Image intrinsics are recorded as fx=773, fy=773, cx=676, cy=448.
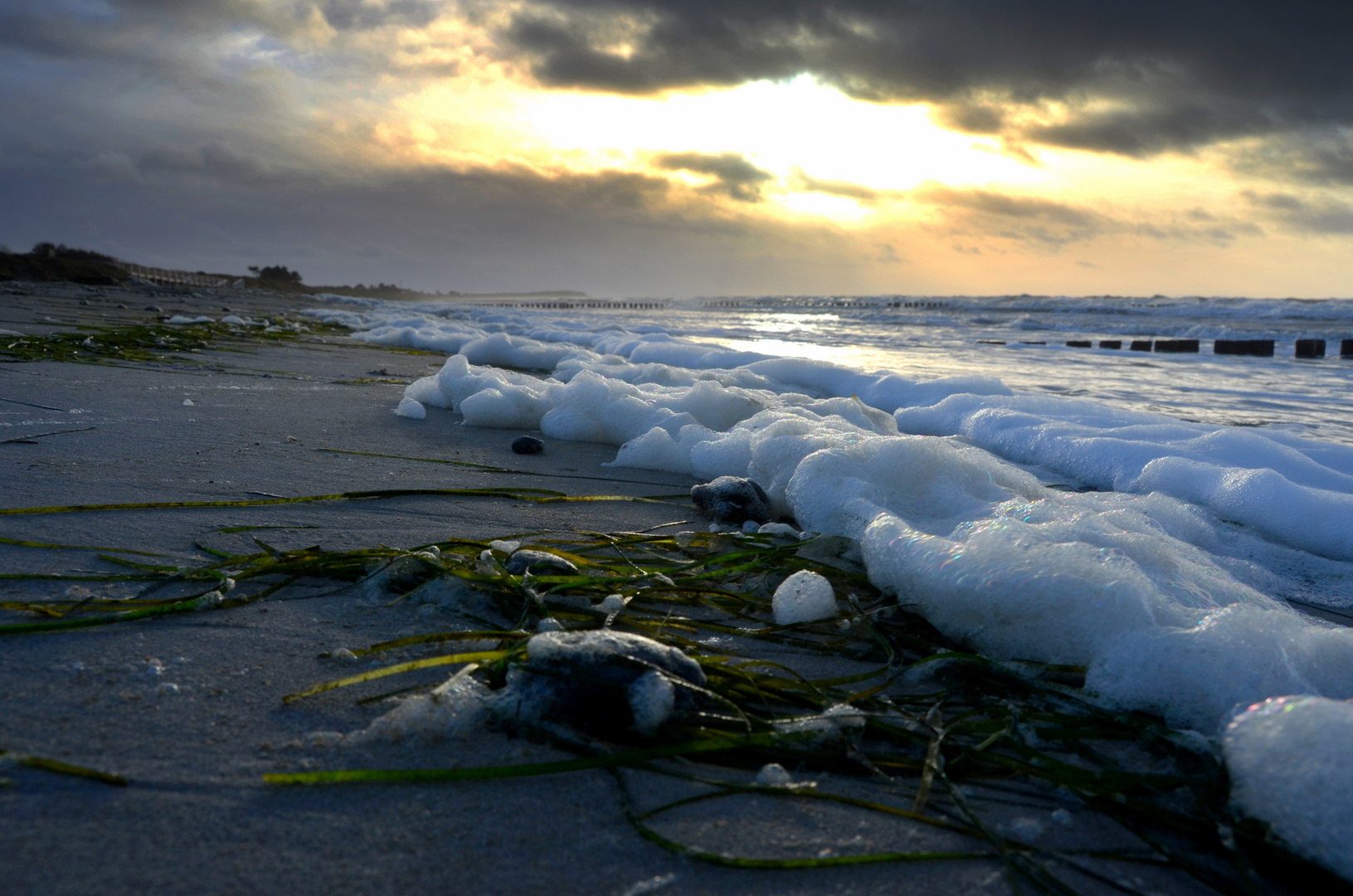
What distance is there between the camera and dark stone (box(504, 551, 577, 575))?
5.89 ft

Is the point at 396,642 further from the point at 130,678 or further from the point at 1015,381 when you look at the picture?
the point at 1015,381

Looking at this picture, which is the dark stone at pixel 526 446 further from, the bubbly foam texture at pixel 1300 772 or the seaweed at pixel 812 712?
the bubbly foam texture at pixel 1300 772

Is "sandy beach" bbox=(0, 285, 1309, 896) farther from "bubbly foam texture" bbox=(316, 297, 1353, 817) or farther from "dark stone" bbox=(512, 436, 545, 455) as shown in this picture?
"dark stone" bbox=(512, 436, 545, 455)

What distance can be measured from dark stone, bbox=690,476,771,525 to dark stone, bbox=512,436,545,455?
1.03m

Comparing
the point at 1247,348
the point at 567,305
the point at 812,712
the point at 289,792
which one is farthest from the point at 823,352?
the point at 567,305

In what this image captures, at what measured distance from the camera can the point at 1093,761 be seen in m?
1.27

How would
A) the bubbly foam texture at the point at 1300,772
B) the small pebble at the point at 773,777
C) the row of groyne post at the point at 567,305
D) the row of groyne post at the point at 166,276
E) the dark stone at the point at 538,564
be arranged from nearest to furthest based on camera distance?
1. the bubbly foam texture at the point at 1300,772
2. the small pebble at the point at 773,777
3. the dark stone at the point at 538,564
4. the row of groyne post at the point at 166,276
5. the row of groyne post at the point at 567,305

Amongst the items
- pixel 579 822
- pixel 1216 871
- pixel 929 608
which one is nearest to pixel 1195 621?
pixel 929 608

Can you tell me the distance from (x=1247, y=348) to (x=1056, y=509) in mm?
11972

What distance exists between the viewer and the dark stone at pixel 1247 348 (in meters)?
11.2

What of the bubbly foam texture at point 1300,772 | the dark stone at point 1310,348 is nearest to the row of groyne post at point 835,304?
the dark stone at point 1310,348

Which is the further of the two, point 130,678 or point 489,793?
point 130,678

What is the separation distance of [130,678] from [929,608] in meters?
1.55

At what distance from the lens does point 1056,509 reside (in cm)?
230
